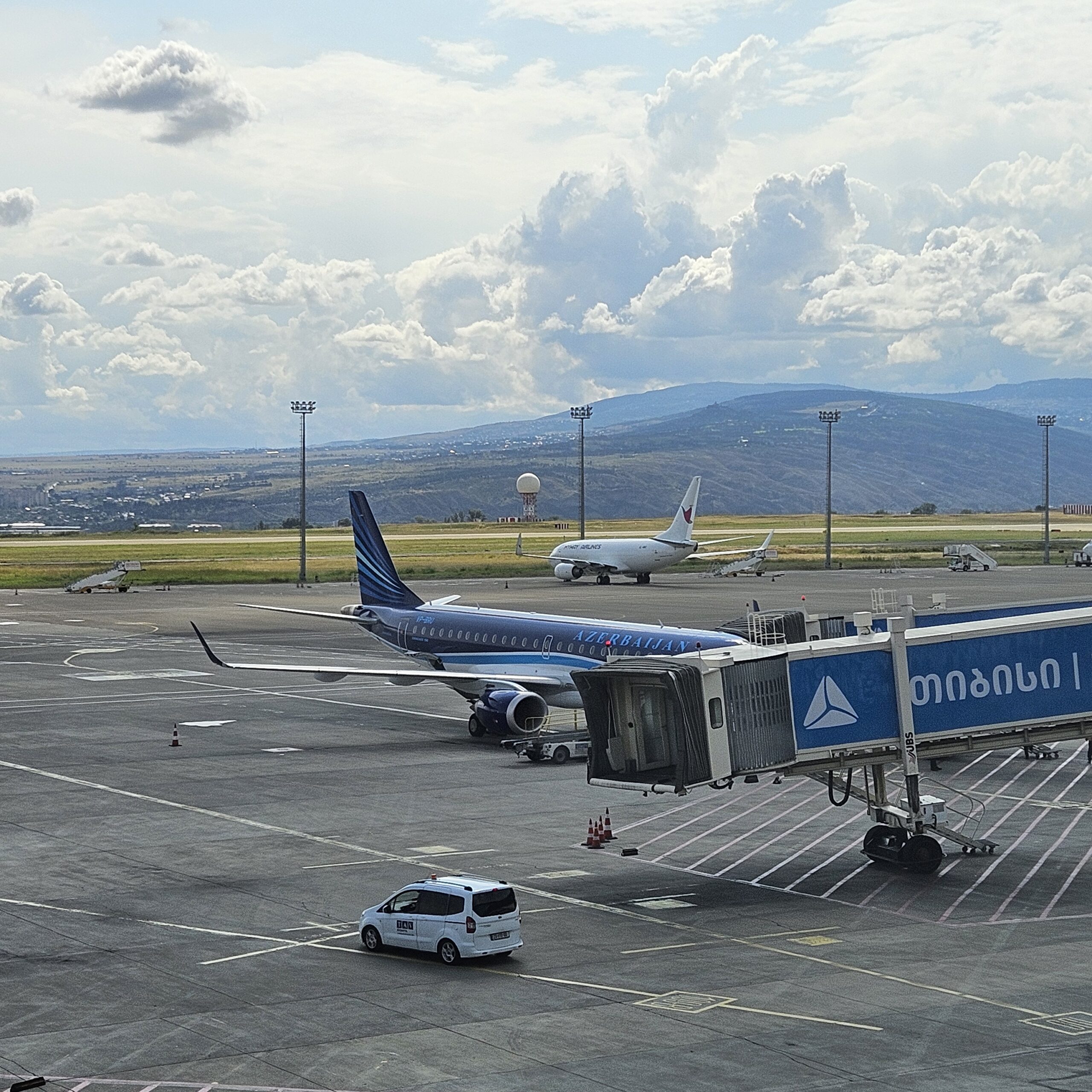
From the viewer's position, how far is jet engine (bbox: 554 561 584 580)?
491ft

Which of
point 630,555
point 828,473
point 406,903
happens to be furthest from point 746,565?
point 406,903

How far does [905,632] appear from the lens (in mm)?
39031

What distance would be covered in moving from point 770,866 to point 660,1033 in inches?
532

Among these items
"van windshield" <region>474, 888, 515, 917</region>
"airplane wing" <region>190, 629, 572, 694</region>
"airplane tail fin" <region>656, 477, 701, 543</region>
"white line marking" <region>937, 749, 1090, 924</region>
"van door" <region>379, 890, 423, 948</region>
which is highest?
"airplane tail fin" <region>656, 477, 701, 543</region>

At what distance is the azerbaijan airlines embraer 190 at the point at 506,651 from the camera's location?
58.6 metres

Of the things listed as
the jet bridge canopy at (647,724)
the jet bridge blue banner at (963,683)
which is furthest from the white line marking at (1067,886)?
the jet bridge canopy at (647,724)

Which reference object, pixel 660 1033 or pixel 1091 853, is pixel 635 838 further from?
pixel 660 1033

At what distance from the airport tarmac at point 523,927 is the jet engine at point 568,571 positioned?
280 ft

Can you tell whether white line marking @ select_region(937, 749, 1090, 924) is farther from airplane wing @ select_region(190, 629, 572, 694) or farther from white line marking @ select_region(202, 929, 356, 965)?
airplane wing @ select_region(190, 629, 572, 694)

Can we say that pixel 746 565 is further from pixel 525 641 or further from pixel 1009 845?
pixel 1009 845

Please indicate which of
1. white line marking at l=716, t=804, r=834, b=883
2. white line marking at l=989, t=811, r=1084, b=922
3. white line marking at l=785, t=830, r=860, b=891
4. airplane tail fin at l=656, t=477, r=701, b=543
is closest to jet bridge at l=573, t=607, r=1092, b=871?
white line marking at l=785, t=830, r=860, b=891

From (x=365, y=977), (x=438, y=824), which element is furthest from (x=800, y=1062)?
(x=438, y=824)

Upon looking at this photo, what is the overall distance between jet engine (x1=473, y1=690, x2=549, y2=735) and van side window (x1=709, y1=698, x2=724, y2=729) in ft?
72.4

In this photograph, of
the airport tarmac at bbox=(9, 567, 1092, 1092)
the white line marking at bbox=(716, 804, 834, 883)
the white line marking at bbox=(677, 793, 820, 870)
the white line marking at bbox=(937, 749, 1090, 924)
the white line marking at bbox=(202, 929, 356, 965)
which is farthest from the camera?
the white line marking at bbox=(677, 793, 820, 870)
